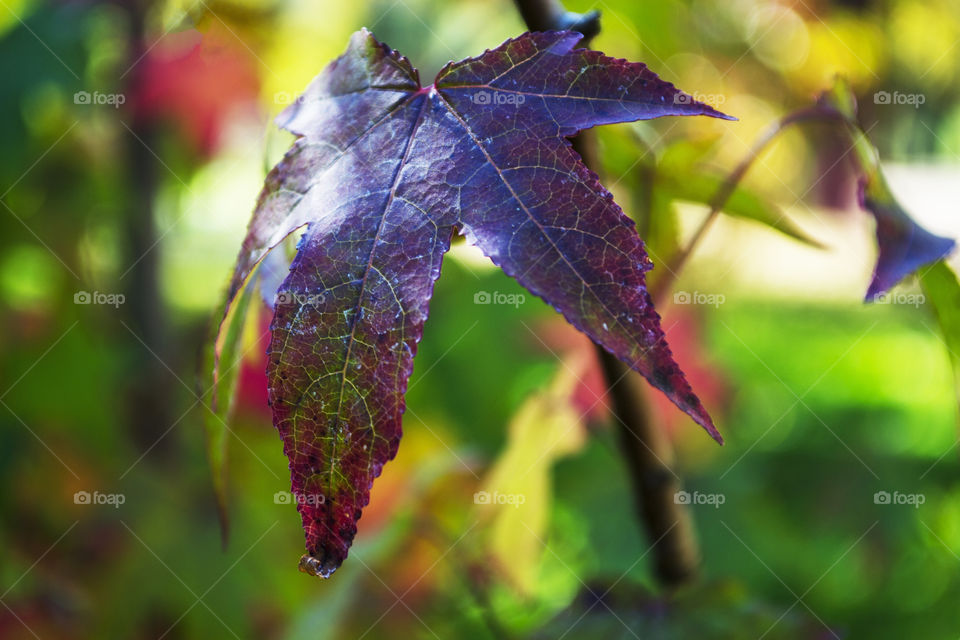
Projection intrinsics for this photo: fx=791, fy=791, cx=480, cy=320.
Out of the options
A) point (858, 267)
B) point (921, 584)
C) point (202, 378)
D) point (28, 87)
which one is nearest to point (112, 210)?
point (28, 87)

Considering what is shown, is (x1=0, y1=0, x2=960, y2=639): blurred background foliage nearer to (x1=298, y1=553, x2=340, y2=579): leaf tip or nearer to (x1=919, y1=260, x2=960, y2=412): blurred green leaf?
(x1=919, y1=260, x2=960, y2=412): blurred green leaf

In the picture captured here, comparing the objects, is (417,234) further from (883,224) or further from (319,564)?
(883,224)

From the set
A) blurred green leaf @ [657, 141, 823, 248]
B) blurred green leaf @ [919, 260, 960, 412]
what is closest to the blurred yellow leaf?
blurred green leaf @ [657, 141, 823, 248]

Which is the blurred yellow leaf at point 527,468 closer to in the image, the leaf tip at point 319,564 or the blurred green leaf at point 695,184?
the blurred green leaf at point 695,184

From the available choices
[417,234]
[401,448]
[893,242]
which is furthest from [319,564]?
[401,448]

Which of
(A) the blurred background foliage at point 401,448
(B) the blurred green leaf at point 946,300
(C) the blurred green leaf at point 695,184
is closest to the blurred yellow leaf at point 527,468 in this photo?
(A) the blurred background foliage at point 401,448
